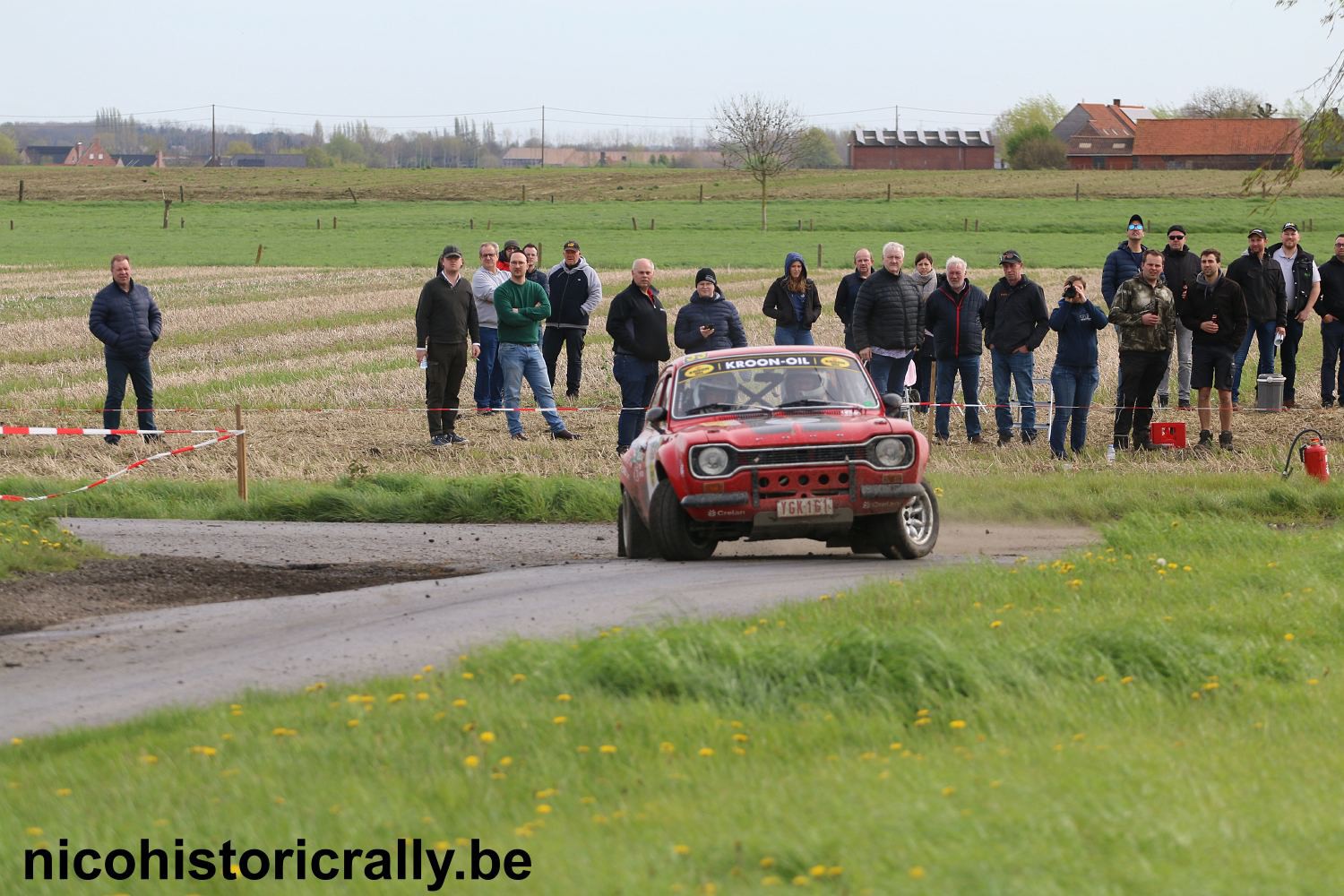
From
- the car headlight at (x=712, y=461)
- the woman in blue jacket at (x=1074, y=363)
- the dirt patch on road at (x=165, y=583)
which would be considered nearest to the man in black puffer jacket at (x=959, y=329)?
the woman in blue jacket at (x=1074, y=363)

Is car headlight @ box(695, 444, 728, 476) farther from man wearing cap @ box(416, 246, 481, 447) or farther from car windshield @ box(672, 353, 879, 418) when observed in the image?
man wearing cap @ box(416, 246, 481, 447)

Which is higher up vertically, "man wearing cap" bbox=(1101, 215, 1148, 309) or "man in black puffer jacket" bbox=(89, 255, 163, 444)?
"man wearing cap" bbox=(1101, 215, 1148, 309)

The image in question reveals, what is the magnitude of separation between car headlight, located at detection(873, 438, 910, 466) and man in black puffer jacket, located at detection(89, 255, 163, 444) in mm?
10324

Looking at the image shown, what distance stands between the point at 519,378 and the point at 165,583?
25.1 ft

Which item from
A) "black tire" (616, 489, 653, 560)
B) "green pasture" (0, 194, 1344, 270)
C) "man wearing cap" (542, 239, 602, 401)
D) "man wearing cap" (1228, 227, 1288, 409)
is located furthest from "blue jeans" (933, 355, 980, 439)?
"green pasture" (0, 194, 1344, 270)

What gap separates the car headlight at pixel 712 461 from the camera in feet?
37.4

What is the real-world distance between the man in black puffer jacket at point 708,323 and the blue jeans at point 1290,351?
683cm

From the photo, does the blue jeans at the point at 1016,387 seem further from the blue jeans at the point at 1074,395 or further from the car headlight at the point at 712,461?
the car headlight at the point at 712,461

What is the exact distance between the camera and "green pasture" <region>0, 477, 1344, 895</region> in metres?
5.11

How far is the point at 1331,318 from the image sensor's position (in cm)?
1952

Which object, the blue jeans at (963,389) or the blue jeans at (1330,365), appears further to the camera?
the blue jeans at (1330,365)

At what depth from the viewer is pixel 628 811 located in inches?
223

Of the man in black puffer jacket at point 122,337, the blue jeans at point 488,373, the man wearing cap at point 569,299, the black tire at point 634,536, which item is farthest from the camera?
the man wearing cap at point 569,299

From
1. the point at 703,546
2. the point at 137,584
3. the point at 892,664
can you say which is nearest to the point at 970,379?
the point at 703,546
